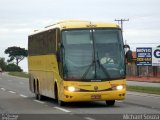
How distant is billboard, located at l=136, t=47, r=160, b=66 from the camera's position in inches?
2847

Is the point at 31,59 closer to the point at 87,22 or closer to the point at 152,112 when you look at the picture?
the point at 87,22

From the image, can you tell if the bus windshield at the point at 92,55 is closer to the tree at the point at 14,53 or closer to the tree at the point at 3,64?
the tree at the point at 3,64

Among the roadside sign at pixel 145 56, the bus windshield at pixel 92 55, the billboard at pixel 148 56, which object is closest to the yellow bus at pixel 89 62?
the bus windshield at pixel 92 55

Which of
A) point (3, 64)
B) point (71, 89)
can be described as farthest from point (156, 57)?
point (3, 64)

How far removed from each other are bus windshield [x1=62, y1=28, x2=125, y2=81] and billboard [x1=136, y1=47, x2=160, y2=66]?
49741 millimetres

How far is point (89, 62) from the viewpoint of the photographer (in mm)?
22188

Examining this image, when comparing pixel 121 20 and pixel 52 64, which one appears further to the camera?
pixel 121 20

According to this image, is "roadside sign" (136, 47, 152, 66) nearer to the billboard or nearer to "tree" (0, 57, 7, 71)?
the billboard

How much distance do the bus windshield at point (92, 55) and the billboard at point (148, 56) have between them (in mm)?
49741

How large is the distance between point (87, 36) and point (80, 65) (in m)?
1.22

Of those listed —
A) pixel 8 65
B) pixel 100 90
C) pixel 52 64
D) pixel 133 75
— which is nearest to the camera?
pixel 100 90

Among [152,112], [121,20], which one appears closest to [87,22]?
[152,112]

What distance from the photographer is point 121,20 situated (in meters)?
A: 98.4

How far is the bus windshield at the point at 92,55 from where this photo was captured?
22125mm
